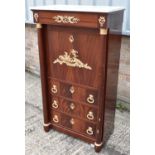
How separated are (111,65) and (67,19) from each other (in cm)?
43

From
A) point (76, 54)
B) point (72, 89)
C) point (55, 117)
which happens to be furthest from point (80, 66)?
point (55, 117)

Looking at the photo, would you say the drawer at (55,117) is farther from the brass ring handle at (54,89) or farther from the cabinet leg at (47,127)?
the brass ring handle at (54,89)

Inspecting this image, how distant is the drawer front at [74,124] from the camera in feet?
5.70

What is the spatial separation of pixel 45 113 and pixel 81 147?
404 millimetres

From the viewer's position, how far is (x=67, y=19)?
1462 millimetres

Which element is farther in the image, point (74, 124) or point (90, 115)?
point (74, 124)

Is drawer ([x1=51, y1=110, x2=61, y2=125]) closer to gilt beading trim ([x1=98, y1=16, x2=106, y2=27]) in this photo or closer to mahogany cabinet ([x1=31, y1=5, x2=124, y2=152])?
mahogany cabinet ([x1=31, y1=5, x2=124, y2=152])

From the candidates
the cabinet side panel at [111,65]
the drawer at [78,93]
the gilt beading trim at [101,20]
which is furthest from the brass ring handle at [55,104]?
the gilt beading trim at [101,20]

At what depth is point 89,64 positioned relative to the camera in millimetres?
1539

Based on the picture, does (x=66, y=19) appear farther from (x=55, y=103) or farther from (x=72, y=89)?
(x=55, y=103)

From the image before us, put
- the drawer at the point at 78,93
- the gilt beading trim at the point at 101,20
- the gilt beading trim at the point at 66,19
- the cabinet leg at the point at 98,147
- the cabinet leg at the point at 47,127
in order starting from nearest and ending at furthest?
the gilt beading trim at the point at 101,20 → the gilt beading trim at the point at 66,19 → the drawer at the point at 78,93 → the cabinet leg at the point at 98,147 → the cabinet leg at the point at 47,127
